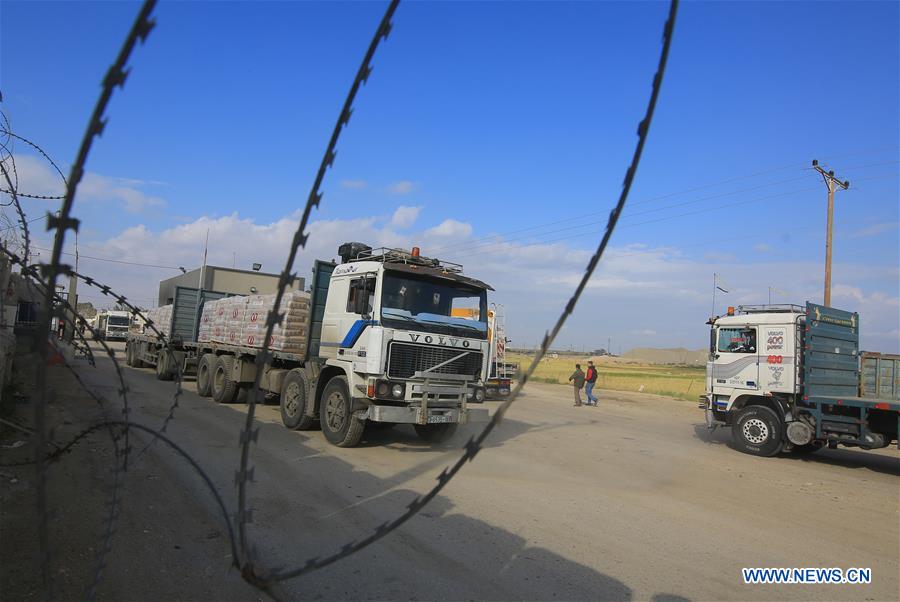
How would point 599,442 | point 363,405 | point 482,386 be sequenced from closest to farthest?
point 363,405 → point 482,386 → point 599,442

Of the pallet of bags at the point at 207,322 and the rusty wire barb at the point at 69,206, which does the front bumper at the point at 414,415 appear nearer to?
the rusty wire barb at the point at 69,206

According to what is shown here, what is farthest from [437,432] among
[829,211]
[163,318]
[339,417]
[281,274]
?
[829,211]

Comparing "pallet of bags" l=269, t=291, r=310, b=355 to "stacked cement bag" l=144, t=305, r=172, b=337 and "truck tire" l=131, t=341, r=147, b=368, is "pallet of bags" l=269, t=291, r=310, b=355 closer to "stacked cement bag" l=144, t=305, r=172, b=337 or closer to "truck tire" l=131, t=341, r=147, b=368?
"stacked cement bag" l=144, t=305, r=172, b=337

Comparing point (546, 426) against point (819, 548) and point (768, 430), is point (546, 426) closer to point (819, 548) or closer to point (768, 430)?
point (768, 430)

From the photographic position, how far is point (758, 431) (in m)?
10.6

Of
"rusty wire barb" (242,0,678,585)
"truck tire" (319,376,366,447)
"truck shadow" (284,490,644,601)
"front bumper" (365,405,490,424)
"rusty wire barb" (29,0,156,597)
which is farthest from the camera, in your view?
"truck tire" (319,376,366,447)

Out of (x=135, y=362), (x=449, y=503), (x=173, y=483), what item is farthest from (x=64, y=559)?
(x=135, y=362)

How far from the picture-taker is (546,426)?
13.3 metres

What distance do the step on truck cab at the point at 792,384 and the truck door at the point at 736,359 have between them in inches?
0.8

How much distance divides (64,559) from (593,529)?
4.47 m

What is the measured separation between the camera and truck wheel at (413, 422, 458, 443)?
9.74 m

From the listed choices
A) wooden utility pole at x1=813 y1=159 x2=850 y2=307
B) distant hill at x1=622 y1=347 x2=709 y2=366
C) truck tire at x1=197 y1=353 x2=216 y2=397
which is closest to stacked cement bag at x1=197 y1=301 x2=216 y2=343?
truck tire at x1=197 y1=353 x2=216 y2=397

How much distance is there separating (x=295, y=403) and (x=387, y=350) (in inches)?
110

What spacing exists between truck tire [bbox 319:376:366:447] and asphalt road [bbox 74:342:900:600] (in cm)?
19
